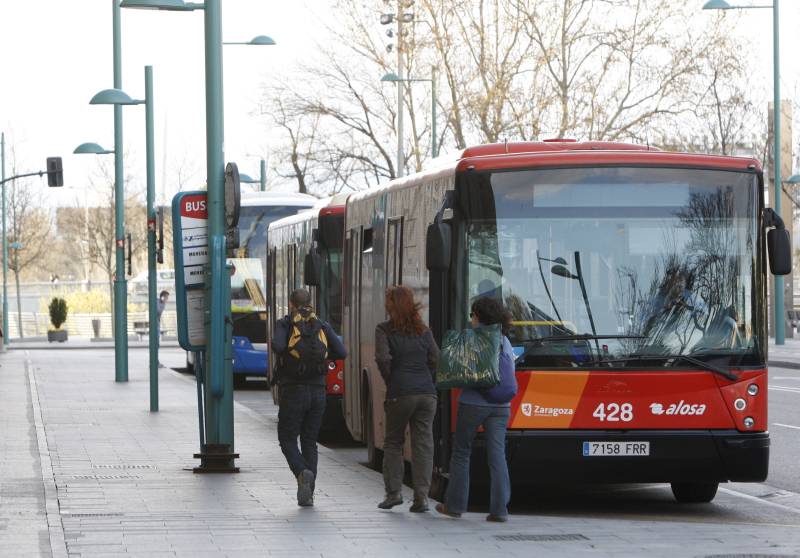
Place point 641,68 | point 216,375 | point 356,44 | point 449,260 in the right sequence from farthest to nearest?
point 356,44, point 641,68, point 216,375, point 449,260

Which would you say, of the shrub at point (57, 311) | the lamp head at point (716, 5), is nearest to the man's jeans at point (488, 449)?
the lamp head at point (716, 5)

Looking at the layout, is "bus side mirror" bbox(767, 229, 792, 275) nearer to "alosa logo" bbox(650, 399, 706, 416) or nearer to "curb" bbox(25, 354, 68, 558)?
"alosa logo" bbox(650, 399, 706, 416)

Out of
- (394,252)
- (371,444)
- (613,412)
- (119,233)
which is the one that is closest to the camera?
(613,412)

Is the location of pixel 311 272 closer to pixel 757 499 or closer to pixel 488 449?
pixel 757 499

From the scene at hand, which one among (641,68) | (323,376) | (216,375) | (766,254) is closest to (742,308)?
(766,254)

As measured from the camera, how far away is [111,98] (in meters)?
27.2

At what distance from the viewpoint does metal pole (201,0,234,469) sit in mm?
14750

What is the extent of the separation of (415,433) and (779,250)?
9.59 feet

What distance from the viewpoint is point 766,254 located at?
1215 centimetres

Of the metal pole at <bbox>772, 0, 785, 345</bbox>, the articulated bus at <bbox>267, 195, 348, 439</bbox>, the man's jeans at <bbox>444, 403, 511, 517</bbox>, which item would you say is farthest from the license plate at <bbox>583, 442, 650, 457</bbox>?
the metal pole at <bbox>772, 0, 785, 345</bbox>

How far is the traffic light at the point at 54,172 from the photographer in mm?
46125

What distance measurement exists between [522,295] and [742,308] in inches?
64.3

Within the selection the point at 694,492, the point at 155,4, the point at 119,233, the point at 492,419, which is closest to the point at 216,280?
the point at 155,4

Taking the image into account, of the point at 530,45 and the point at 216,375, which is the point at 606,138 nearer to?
the point at 530,45
